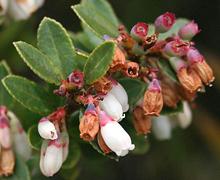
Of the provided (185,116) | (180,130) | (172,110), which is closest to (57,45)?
(172,110)

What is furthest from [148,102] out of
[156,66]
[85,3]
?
[85,3]

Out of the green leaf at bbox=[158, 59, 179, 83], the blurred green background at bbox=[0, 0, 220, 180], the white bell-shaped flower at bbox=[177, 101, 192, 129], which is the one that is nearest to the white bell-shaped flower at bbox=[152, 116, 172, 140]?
the white bell-shaped flower at bbox=[177, 101, 192, 129]

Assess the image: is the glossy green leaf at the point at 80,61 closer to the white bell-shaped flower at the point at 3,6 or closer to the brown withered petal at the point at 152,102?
the brown withered petal at the point at 152,102

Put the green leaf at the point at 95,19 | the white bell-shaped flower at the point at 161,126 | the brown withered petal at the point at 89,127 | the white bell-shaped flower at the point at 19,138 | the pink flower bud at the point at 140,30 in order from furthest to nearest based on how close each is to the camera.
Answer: the white bell-shaped flower at the point at 161,126 → the white bell-shaped flower at the point at 19,138 → the green leaf at the point at 95,19 → the pink flower bud at the point at 140,30 → the brown withered petal at the point at 89,127

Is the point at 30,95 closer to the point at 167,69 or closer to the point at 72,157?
the point at 72,157

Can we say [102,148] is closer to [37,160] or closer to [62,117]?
[62,117]

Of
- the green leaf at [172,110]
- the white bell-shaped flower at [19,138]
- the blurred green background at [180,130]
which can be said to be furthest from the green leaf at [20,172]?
the blurred green background at [180,130]
